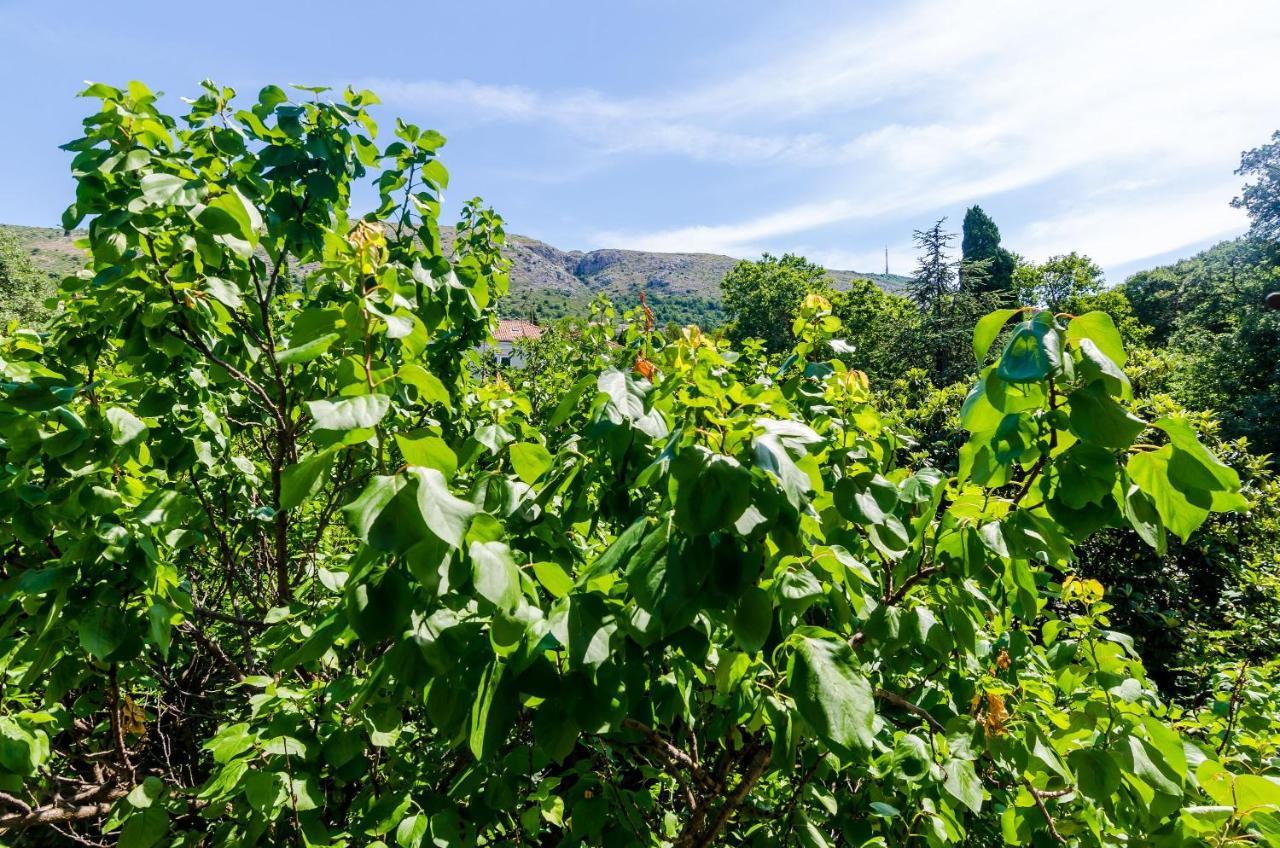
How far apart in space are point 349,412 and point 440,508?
0.77ft

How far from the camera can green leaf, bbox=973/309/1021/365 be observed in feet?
4.07

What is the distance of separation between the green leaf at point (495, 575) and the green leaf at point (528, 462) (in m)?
0.48

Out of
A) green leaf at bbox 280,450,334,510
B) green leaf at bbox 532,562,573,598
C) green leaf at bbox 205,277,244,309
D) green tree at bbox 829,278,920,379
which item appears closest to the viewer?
green leaf at bbox 280,450,334,510

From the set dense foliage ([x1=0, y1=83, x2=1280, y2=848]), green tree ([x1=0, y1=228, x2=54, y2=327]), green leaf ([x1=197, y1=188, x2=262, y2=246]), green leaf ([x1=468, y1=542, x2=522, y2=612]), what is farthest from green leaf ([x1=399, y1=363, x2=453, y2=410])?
green tree ([x1=0, y1=228, x2=54, y2=327])

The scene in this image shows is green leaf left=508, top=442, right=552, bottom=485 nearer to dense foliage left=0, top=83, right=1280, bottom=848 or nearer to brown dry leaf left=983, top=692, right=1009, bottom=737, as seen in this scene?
dense foliage left=0, top=83, right=1280, bottom=848

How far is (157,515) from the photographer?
72.7 inches

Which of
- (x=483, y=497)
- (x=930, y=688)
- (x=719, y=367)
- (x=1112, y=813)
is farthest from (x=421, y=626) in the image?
(x=930, y=688)

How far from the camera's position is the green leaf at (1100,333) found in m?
1.14

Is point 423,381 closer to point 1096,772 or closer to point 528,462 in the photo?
point 528,462

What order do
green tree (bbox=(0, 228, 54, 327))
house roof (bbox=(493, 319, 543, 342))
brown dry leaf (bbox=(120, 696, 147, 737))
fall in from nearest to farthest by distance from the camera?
brown dry leaf (bbox=(120, 696, 147, 737)) → house roof (bbox=(493, 319, 543, 342)) → green tree (bbox=(0, 228, 54, 327))

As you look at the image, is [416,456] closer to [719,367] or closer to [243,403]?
[719,367]

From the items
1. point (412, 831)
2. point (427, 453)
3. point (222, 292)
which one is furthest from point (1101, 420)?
point (222, 292)

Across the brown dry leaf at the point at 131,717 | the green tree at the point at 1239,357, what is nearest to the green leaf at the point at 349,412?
the brown dry leaf at the point at 131,717

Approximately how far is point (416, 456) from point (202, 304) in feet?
5.48
